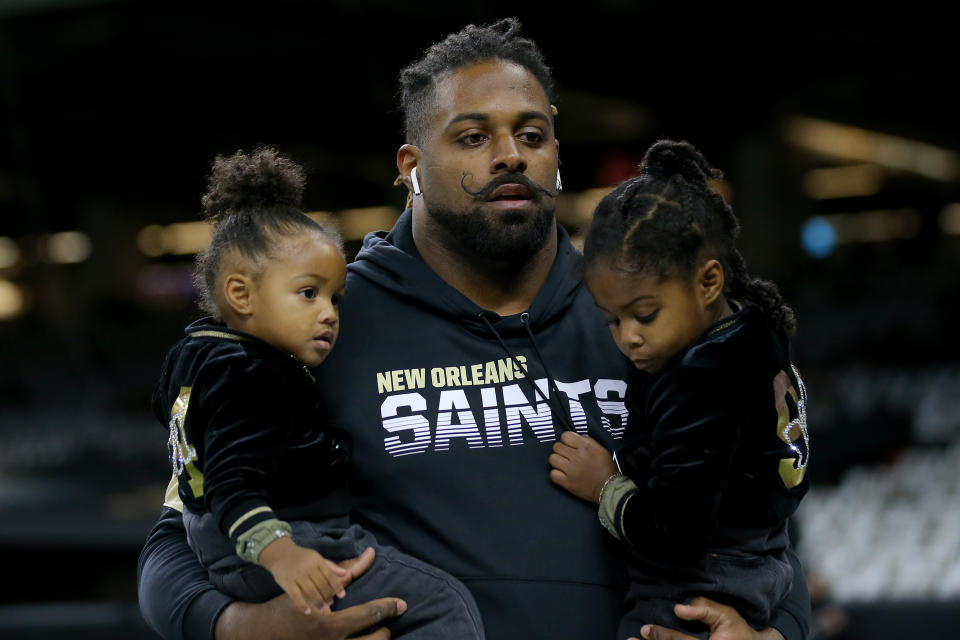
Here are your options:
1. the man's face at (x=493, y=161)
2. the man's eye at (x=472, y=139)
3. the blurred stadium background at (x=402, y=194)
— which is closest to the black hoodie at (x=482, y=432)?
the man's face at (x=493, y=161)

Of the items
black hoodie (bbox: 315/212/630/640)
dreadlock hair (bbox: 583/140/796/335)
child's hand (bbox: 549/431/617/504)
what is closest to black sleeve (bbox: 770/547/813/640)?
black hoodie (bbox: 315/212/630/640)

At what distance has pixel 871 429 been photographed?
335 inches

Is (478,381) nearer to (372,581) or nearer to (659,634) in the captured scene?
(372,581)

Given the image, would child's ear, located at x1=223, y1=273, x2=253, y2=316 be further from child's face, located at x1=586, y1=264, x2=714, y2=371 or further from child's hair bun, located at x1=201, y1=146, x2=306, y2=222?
child's face, located at x1=586, y1=264, x2=714, y2=371

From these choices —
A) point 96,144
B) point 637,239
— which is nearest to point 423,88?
point 637,239

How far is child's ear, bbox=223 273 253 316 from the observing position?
6.44ft

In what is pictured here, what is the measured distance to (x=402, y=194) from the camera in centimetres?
1947

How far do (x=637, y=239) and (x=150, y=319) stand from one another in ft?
63.0

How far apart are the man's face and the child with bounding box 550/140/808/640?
0.30 metres

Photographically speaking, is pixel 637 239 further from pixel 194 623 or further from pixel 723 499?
pixel 194 623

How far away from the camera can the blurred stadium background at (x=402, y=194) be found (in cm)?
700

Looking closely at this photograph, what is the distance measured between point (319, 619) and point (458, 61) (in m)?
1.16

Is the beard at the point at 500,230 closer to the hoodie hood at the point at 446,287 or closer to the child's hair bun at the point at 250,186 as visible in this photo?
the hoodie hood at the point at 446,287

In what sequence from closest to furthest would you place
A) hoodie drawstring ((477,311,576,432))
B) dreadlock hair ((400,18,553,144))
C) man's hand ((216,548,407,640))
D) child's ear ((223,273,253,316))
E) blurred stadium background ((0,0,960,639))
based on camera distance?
man's hand ((216,548,407,640)) < child's ear ((223,273,253,316)) < hoodie drawstring ((477,311,576,432)) < dreadlock hair ((400,18,553,144)) < blurred stadium background ((0,0,960,639))
